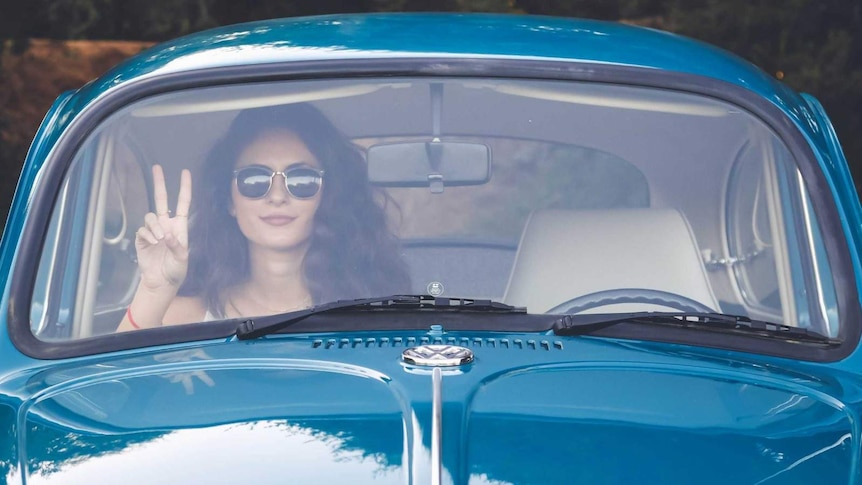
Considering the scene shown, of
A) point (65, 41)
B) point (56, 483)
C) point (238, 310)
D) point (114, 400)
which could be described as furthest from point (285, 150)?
point (65, 41)

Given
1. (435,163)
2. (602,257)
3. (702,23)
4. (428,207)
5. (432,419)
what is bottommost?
(432,419)

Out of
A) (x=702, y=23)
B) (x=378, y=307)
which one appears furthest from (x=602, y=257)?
(x=702, y=23)

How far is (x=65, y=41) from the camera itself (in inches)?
531

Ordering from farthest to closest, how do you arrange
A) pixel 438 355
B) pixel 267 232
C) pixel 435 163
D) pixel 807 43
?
pixel 807 43, pixel 435 163, pixel 267 232, pixel 438 355

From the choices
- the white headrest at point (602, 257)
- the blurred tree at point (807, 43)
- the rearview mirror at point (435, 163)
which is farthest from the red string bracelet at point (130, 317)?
the blurred tree at point (807, 43)

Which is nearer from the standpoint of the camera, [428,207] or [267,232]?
[267,232]

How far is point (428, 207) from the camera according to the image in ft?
10.2

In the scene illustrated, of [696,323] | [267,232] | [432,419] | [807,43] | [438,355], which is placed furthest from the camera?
[807,43]

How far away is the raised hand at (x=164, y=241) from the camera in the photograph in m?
2.92

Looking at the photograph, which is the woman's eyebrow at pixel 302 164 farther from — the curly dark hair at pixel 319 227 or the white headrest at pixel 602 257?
the white headrest at pixel 602 257

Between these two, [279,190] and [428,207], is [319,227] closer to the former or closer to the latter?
[279,190]

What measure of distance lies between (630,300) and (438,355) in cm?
67

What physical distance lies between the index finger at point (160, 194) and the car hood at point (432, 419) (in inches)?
19.3

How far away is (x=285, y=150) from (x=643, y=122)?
0.82 m
